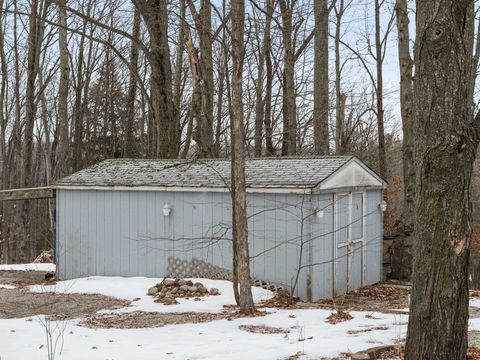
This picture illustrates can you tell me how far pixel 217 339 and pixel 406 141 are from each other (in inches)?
313

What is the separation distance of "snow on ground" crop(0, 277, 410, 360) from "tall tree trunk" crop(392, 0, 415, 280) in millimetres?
5455

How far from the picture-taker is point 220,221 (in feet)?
36.0

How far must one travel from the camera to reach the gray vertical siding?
10.2m

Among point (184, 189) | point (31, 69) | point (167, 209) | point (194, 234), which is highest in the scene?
point (31, 69)

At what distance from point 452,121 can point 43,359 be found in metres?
4.46

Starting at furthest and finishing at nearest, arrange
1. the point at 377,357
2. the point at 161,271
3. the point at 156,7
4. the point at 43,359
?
the point at 156,7, the point at 161,271, the point at 43,359, the point at 377,357

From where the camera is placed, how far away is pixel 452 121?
14.7 feet

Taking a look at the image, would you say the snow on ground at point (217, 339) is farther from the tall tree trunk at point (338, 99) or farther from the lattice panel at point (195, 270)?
the tall tree trunk at point (338, 99)

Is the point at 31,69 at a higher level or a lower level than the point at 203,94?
higher

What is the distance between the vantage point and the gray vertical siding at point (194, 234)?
Result: 1016 centimetres

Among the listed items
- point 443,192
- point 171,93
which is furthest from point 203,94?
point 443,192

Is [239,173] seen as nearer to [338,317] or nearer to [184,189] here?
[338,317]

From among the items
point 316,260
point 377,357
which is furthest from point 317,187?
point 377,357

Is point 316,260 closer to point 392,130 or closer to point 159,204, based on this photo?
point 159,204
